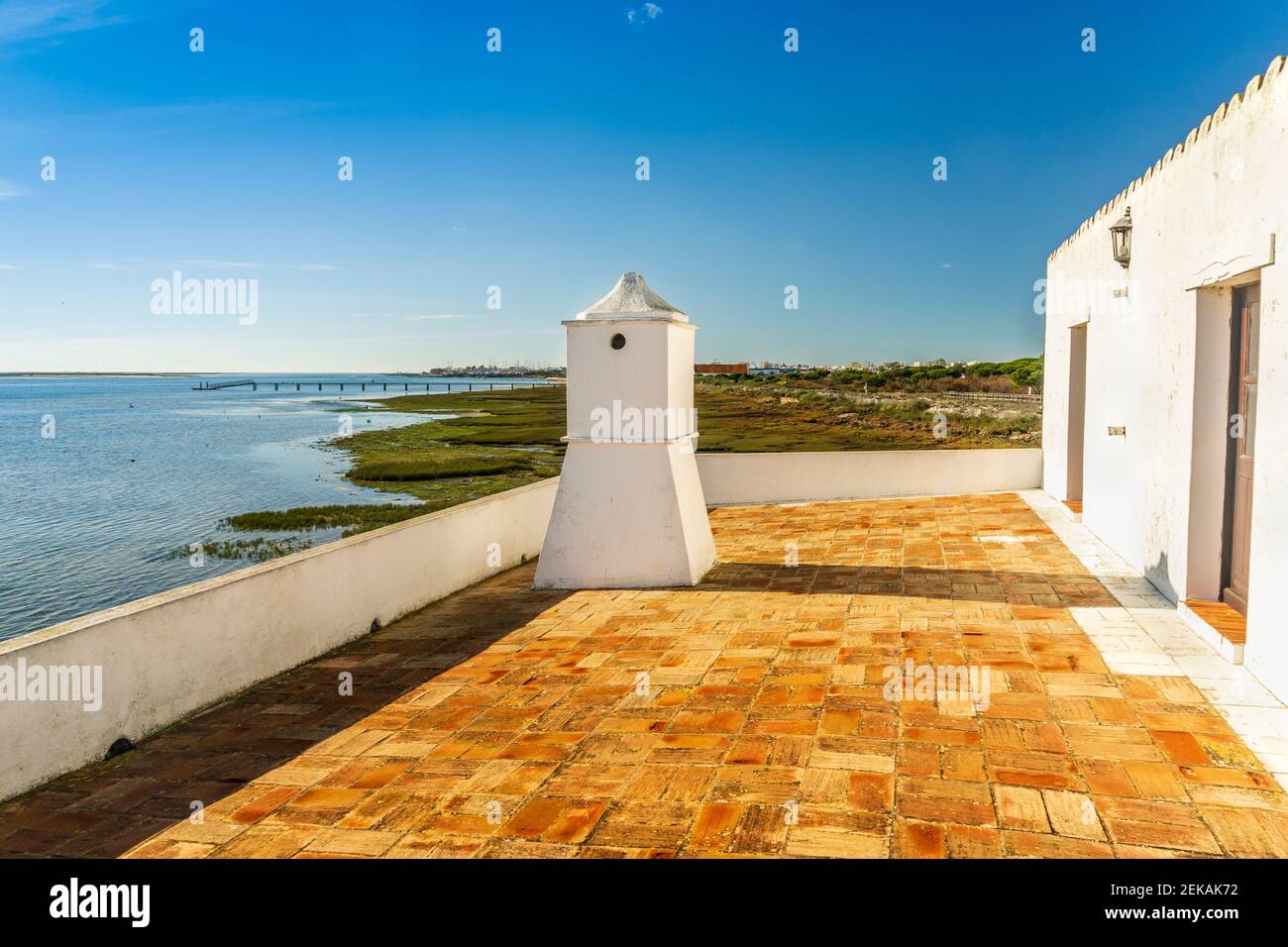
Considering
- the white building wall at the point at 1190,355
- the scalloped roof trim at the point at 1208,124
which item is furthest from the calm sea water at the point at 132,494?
the scalloped roof trim at the point at 1208,124

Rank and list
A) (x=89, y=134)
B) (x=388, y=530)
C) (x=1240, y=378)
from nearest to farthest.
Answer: (x=1240, y=378)
(x=388, y=530)
(x=89, y=134)

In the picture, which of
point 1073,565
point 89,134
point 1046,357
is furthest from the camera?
point 89,134

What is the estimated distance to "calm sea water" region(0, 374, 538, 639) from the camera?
664 inches

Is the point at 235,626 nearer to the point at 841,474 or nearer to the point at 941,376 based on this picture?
the point at 841,474

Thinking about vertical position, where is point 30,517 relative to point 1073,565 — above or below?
below

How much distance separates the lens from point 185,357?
40562 millimetres

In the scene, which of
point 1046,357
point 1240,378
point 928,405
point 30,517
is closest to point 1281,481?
point 1240,378

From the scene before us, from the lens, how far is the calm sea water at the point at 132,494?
16.9m

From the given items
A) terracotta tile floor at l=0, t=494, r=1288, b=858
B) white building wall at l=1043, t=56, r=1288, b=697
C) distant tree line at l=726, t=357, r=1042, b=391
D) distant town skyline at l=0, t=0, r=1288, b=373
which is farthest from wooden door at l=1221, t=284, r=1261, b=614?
distant tree line at l=726, t=357, r=1042, b=391

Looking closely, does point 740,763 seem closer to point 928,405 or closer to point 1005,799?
point 1005,799

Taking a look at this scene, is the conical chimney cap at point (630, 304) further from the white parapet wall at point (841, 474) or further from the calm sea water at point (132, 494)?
the calm sea water at point (132, 494)

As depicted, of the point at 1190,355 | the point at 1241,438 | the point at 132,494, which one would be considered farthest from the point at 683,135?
the point at 132,494

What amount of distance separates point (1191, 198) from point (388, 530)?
5176mm

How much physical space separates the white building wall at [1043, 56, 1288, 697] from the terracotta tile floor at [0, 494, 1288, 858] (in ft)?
2.06
